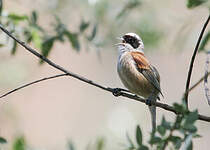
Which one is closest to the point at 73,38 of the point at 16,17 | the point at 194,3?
the point at 16,17

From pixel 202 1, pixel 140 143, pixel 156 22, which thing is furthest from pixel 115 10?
pixel 140 143

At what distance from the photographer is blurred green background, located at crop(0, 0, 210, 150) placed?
13.1 ft

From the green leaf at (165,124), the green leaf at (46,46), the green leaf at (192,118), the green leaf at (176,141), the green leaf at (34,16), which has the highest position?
the green leaf at (34,16)

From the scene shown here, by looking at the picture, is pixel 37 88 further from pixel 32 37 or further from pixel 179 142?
pixel 179 142

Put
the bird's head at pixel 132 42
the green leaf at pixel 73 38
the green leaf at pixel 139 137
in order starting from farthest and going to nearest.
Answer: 1. the bird's head at pixel 132 42
2. the green leaf at pixel 73 38
3. the green leaf at pixel 139 137

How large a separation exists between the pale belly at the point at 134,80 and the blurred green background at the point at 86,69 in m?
0.30

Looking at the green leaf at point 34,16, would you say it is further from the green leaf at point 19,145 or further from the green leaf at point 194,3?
the green leaf at point 194,3

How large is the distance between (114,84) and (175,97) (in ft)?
3.47

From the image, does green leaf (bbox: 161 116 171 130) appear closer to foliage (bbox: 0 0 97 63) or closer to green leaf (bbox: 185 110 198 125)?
green leaf (bbox: 185 110 198 125)

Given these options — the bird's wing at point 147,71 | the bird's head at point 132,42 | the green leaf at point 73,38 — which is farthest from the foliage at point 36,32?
the bird's head at point 132,42

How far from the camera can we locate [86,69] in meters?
8.73

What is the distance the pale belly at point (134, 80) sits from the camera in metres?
4.25

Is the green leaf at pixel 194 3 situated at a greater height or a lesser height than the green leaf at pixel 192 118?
greater

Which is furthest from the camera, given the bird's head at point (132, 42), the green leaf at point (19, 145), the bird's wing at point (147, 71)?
the bird's head at point (132, 42)
